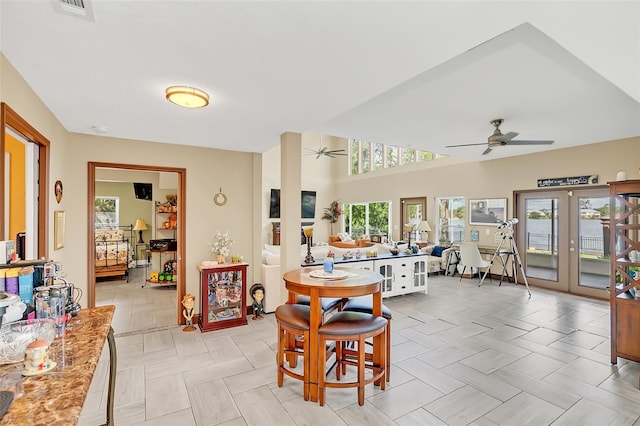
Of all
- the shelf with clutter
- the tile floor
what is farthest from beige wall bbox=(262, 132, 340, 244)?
the tile floor

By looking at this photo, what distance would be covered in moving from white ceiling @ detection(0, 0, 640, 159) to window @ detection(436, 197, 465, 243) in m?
3.94

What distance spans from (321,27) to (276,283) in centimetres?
365

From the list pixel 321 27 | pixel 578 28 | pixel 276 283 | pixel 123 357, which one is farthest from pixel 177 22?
pixel 276 283

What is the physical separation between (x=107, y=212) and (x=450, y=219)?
8.90 meters

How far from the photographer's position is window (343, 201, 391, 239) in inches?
384

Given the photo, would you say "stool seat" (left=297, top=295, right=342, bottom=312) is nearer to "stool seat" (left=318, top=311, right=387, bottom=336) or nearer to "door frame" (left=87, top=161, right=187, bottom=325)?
"stool seat" (left=318, top=311, right=387, bottom=336)

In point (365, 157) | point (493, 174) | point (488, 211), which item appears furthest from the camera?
point (365, 157)

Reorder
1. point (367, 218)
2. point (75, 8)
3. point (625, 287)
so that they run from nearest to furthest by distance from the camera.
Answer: point (75, 8)
point (625, 287)
point (367, 218)

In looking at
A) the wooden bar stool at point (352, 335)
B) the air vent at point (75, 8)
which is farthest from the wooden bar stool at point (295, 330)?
the air vent at point (75, 8)

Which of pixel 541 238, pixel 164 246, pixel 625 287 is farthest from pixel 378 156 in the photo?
pixel 625 287

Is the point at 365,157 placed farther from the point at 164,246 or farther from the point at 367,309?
the point at 367,309

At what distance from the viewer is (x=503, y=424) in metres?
2.16

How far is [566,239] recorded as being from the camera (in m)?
5.81

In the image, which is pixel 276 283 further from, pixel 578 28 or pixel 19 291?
pixel 578 28
